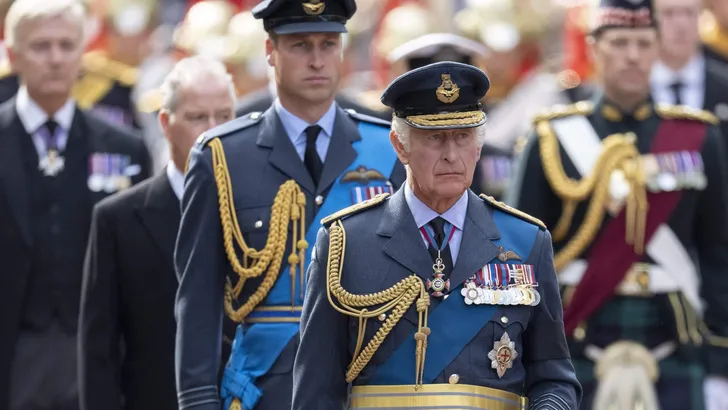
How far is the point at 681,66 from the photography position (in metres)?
14.6

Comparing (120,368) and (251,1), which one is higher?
(251,1)

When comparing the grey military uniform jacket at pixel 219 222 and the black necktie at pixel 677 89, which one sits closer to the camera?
the grey military uniform jacket at pixel 219 222

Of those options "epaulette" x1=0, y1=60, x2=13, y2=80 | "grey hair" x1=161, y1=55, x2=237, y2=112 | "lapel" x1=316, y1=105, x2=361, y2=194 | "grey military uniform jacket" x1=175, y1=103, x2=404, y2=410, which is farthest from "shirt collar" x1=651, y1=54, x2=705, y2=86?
"lapel" x1=316, y1=105, x2=361, y2=194

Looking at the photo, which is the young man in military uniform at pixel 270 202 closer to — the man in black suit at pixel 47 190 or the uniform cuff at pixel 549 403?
the uniform cuff at pixel 549 403

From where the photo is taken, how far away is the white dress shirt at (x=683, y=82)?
14.4 meters

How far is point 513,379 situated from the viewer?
7738 millimetres

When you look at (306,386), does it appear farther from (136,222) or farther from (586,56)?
(586,56)

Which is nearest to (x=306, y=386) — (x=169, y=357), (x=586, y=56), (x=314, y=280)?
(x=314, y=280)

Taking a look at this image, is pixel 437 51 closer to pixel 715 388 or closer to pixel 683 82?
pixel 683 82

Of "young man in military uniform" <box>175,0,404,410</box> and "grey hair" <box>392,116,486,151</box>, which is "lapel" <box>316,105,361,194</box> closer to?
"young man in military uniform" <box>175,0,404,410</box>

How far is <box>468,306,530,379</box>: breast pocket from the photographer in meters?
7.70

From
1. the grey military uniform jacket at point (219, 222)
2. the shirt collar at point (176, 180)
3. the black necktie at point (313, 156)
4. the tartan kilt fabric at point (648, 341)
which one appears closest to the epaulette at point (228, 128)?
the grey military uniform jacket at point (219, 222)

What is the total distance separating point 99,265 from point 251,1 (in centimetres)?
1196

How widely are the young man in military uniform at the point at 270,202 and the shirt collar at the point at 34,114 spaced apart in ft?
8.56
